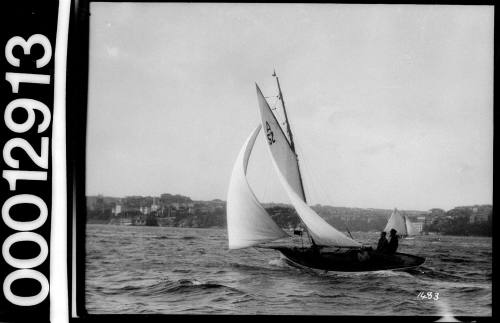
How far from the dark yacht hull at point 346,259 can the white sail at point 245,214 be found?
21 cm

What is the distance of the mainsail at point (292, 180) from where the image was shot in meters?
Answer: 4.68

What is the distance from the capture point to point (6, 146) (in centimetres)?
408

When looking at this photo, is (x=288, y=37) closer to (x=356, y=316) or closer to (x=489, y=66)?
(x=489, y=66)

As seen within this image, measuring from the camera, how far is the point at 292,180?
15.6 feet

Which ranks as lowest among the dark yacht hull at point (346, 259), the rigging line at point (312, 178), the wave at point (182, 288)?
the wave at point (182, 288)

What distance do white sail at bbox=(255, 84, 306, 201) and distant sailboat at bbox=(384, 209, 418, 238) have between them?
803mm

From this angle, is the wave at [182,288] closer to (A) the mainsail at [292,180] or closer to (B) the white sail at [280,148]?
(A) the mainsail at [292,180]

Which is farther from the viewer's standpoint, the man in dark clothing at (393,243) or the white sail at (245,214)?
the white sail at (245,214)

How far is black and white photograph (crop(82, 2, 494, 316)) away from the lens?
14.7ft

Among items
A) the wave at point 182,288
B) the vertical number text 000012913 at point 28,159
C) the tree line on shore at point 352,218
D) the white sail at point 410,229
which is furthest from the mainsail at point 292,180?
the vertical number text 000012913 at point 28,159

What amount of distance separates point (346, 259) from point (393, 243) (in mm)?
525

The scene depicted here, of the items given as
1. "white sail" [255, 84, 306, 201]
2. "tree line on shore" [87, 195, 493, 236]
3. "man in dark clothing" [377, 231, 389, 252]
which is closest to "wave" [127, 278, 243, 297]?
"tree line on shore" [87, 195, 493, 236]

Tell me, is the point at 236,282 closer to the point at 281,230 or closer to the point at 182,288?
the point at 182,288

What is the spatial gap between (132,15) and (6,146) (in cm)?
157
